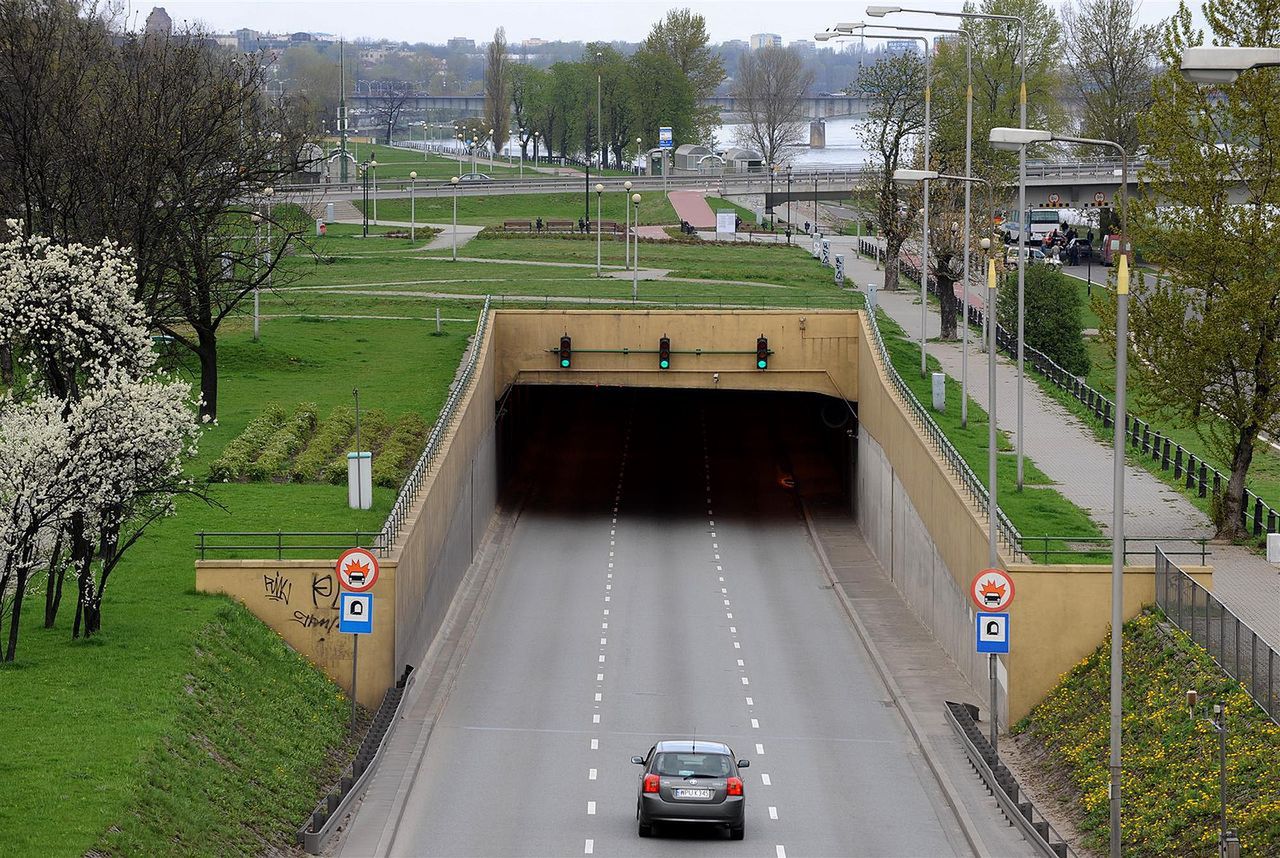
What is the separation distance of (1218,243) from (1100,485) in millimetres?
8461

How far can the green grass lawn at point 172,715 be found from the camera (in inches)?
936

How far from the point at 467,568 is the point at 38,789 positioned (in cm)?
2496

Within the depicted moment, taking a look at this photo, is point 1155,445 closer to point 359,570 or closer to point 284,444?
point 284,444

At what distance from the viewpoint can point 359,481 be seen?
4197 centimetres

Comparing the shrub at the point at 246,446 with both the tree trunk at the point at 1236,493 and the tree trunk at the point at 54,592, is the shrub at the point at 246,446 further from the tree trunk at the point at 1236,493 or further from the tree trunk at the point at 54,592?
the tree trunk at the point at 1236,493

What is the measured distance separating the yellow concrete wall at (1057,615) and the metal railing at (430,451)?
12.1 metres

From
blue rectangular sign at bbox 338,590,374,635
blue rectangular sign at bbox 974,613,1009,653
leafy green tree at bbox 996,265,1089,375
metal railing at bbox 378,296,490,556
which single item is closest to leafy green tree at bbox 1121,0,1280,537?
blue rectangular sign at bbox 974,613,1009,653

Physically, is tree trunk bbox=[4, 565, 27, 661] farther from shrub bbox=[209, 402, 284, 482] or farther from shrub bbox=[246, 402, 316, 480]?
shrub bbox=[246, 402, 316, 480]

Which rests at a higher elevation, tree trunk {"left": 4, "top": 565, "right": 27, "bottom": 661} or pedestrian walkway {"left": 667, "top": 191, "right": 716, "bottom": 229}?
pedestrian walkway {"left": 667, "top": 191, "right": 716, "bottom": 229}

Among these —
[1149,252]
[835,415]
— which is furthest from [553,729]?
[835,415]

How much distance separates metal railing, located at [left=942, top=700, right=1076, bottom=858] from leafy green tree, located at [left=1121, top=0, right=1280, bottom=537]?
850 centimetres

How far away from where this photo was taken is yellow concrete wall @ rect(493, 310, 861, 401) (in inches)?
2301

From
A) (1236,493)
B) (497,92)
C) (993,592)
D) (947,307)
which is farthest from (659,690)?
(497,92)

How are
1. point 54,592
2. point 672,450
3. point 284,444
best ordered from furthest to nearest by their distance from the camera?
point 672,450 < point 284,444 < point 54,592
